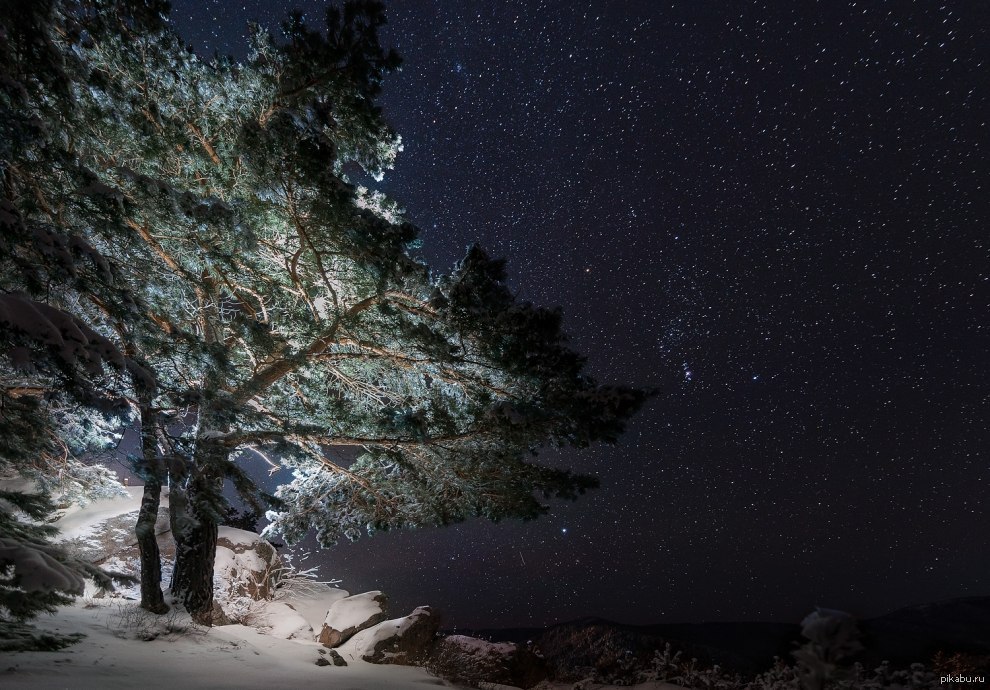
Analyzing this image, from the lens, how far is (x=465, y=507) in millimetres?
8977

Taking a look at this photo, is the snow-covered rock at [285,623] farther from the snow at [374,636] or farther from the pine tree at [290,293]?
the pine tree at [290,293]

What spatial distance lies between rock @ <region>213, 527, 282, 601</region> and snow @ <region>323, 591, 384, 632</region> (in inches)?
83.7

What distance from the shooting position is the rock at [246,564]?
37.0 ft

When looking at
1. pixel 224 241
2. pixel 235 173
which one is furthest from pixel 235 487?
pixel 235 173

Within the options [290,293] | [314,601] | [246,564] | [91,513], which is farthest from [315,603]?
[290,293]

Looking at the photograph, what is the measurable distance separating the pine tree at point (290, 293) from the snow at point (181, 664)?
117cm

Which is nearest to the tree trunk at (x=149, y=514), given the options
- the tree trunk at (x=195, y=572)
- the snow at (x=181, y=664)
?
the tree trunk at (x=195, y=572)

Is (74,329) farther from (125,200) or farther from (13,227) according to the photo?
(125,200)

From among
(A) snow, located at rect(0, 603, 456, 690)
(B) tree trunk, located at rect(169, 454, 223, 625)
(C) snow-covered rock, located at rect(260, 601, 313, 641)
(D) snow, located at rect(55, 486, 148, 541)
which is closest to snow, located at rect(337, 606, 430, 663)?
(A) snow, located at rect(0, 603, 456, 690)

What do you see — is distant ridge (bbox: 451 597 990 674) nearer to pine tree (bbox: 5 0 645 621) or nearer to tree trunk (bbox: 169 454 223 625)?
pine tree (bbox: 5 0 645 621)

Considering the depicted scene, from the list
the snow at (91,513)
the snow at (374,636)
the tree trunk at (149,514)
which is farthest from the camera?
the snow at (91,513)

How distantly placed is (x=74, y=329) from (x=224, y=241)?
343 centimetres

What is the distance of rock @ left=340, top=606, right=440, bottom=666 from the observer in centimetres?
917

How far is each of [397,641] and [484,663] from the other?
1763mm
